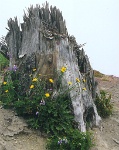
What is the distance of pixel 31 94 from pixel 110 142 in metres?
2.18

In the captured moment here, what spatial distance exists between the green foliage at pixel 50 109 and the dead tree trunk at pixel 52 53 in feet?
0.83

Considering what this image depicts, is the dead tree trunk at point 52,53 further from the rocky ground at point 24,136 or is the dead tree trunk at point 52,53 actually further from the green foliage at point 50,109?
the rocky ground at point 24,136

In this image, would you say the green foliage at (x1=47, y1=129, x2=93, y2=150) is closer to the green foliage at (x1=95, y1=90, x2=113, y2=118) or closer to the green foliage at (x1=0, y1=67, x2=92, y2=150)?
the green foliage at (x1=0, y1=67, x2=92, y2=150)

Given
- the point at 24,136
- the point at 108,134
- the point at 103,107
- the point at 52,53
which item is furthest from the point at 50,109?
the point at 103,107

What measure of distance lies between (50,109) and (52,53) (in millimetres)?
1565

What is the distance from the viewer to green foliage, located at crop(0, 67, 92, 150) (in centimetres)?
600

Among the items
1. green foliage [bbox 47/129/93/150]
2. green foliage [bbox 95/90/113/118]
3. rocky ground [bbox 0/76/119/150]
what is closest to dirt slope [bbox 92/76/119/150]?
rocky ground [bbox 0/76/119/150]

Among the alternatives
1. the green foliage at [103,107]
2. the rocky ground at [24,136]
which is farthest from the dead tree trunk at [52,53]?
the rocky ground at [24,136]

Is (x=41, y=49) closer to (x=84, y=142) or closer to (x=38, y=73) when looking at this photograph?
(x=38, y=73)

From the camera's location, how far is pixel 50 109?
6258mm

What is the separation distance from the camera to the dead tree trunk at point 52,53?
7086 mm

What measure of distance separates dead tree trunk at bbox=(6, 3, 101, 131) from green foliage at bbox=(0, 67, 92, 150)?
25 cm

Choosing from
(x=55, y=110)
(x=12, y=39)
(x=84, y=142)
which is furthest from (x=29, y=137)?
(x=12, y=39)

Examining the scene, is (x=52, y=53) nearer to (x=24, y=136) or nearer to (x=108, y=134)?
(x=24, y=136)
